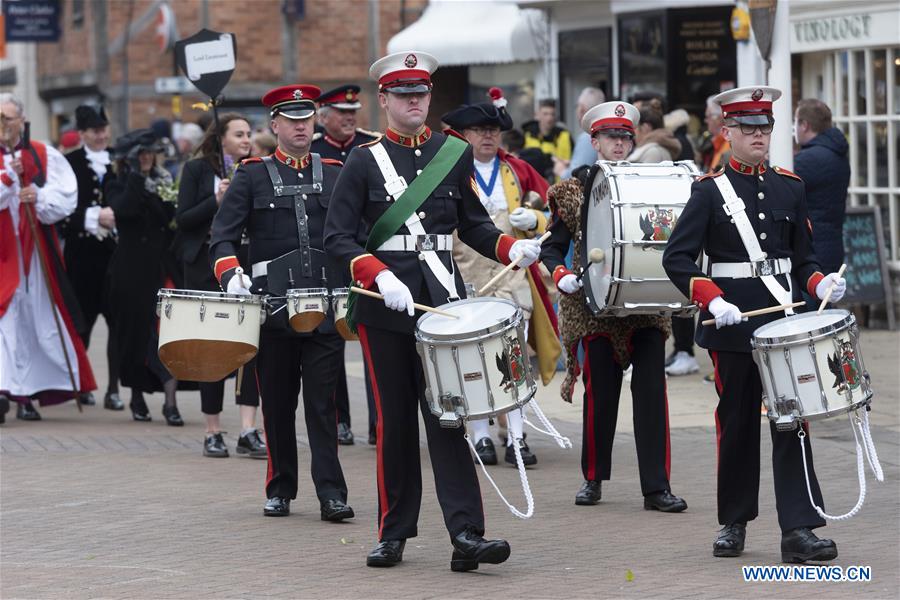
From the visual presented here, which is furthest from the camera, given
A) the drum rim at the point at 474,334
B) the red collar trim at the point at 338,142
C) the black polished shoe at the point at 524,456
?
the red collar trim at the point at 338,142

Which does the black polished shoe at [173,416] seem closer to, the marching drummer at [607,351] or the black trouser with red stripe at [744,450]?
the marching drummer at [607,351]

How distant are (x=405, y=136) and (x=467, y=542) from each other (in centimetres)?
175

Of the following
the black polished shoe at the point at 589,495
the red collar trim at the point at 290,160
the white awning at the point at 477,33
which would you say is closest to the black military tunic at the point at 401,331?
the red collar trim at the point at 290,160

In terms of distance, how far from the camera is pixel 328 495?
827cm

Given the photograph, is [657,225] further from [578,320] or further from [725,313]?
[725,313]

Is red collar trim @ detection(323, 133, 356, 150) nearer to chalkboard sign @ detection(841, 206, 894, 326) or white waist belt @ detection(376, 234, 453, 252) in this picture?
white waist belt @ detection(376, 234, 453, 252)

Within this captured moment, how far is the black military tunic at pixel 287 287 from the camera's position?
835cm

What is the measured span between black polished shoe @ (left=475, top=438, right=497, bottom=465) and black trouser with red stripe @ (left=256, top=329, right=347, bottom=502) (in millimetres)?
1698

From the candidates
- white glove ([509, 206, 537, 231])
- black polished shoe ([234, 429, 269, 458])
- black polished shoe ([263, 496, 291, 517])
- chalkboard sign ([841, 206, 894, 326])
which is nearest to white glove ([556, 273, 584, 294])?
white glove ([509, 206, 537, 231])

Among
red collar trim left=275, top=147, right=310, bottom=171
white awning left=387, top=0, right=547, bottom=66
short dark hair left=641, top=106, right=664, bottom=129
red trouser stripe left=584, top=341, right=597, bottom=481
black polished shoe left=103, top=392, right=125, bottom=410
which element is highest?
white awning left=387, top=0, right=547, bottom=66

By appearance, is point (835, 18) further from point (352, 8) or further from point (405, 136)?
point (352, 8)

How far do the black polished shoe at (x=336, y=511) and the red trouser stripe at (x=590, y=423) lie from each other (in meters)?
1.29

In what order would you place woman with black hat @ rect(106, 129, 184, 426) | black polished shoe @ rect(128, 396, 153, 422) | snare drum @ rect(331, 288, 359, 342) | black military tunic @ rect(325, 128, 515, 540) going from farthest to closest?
1. black polished shoe @ rect(128, 396, 153, 422)
2. woman with black hat @ rect(106, 129, 184, 426)
3. snare drum @ rect(331, 288, 359, 342)
4. black military tunic @ rect(325, 128, 515, 540)

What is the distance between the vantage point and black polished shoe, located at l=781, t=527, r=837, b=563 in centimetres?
685
